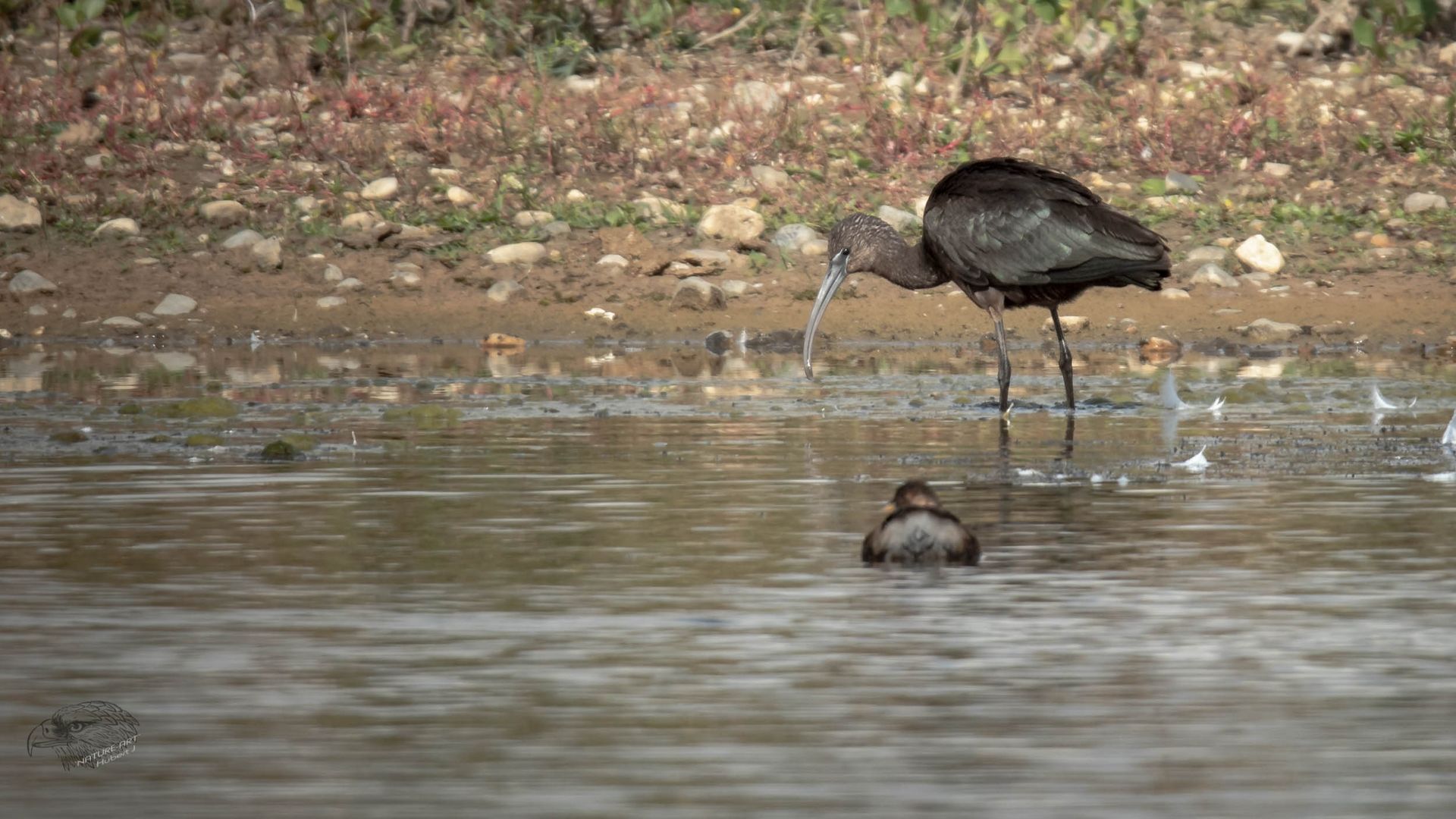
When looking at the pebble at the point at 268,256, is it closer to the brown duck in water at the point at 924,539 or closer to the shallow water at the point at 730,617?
the shallow water at the point at 730,617

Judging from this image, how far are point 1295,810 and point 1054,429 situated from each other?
7.43 metres

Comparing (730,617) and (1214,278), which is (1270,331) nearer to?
(1214,278)

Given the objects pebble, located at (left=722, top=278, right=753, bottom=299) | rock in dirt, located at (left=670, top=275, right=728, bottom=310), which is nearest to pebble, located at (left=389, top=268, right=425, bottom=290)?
rock in dirt, located at (left=670, top=275, right=728, bottom=310)

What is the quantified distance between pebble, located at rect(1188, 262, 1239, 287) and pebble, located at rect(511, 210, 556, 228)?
4.73m

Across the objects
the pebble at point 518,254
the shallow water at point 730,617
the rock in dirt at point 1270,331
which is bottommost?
the shallow water at point 730,617

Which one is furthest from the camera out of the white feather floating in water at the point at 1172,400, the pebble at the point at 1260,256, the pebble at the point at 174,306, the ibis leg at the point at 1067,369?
the pebble at the point at 174,306

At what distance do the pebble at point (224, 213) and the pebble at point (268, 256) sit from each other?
582 mm

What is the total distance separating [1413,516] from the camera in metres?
8.42

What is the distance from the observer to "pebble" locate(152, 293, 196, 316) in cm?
1817

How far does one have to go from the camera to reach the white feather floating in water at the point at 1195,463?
395 inches

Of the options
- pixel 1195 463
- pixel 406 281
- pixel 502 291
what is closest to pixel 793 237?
pixel 502 291

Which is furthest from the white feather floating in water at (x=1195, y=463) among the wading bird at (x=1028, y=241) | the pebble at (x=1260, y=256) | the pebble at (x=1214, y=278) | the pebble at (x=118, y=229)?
the pebble at (x=118, y=229)

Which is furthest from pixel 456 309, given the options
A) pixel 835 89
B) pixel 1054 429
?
pixel 1054 429

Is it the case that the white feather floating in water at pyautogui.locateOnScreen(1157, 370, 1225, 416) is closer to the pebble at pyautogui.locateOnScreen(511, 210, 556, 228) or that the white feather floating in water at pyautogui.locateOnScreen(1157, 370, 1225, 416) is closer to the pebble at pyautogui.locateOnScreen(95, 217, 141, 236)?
the pebble at pyautogui.locateOnScreen(511, 210, 556, 228)
